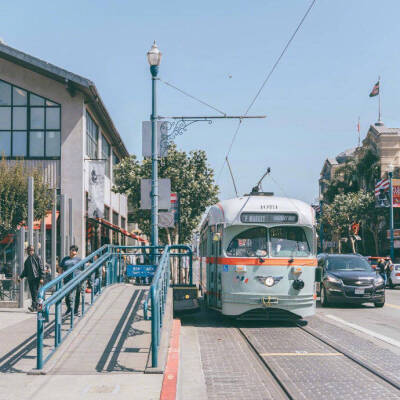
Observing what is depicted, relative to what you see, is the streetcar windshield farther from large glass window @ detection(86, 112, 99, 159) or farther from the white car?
the white car

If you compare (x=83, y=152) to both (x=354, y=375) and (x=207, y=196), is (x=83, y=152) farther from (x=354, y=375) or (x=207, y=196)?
(x=354, y=375)

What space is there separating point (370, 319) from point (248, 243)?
411 centimetres

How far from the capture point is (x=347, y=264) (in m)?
19.6

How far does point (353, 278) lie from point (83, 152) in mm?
14617

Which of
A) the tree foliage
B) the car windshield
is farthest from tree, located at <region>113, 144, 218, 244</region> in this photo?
the tree foliage

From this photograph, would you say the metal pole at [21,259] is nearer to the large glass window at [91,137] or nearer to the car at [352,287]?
the car at [352,287]

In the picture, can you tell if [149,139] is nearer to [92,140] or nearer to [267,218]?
[267,218]

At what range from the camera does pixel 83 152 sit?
27.7 metres

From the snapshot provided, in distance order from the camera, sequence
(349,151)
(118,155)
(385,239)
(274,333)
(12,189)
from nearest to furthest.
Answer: (274,333) → (12,189) → (118,155) → (385,239) → (349,151)

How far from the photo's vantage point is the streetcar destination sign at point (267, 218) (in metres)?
13.7

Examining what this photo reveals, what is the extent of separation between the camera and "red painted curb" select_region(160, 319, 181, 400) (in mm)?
6789

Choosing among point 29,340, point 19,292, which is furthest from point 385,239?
point 29,340

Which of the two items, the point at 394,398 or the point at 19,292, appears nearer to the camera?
the point at 394,398

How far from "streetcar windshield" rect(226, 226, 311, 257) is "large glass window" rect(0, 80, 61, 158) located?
1621 cm
